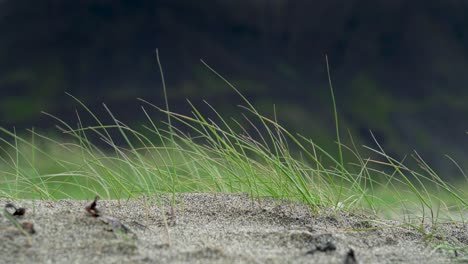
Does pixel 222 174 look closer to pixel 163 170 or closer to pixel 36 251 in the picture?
pixel 163 170

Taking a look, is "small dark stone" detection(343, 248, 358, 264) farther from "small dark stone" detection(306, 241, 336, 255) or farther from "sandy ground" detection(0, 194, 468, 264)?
"small dark stone" detection(306, 241, 336, 255)

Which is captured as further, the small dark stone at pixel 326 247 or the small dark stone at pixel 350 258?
the small dark stone at pixel 326 247

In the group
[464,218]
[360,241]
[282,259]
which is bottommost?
[464,218]

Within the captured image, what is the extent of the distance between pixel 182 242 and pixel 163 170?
26.7 inches

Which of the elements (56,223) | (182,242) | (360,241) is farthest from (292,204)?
(56,223)

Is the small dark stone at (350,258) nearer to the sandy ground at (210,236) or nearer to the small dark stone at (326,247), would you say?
the sandy ground at (210,236)

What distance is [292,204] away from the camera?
2.39 metres

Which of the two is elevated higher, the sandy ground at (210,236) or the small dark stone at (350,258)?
the small dark stone at (350,258)

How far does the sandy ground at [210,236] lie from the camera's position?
1.62 meters

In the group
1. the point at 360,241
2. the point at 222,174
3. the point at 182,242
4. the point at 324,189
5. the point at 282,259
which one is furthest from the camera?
the point at 222,174

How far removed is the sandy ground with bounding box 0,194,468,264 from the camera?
63.8 inches

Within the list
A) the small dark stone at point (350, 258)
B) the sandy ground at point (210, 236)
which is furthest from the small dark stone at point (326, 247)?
the small dark stone at point (350, 258)

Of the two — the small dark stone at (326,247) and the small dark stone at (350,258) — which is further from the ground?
the small dark stone at (350,258)

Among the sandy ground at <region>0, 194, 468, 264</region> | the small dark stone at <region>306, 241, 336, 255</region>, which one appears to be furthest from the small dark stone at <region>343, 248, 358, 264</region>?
the small dark stone at <region>306, 241, 336, 255</region>
